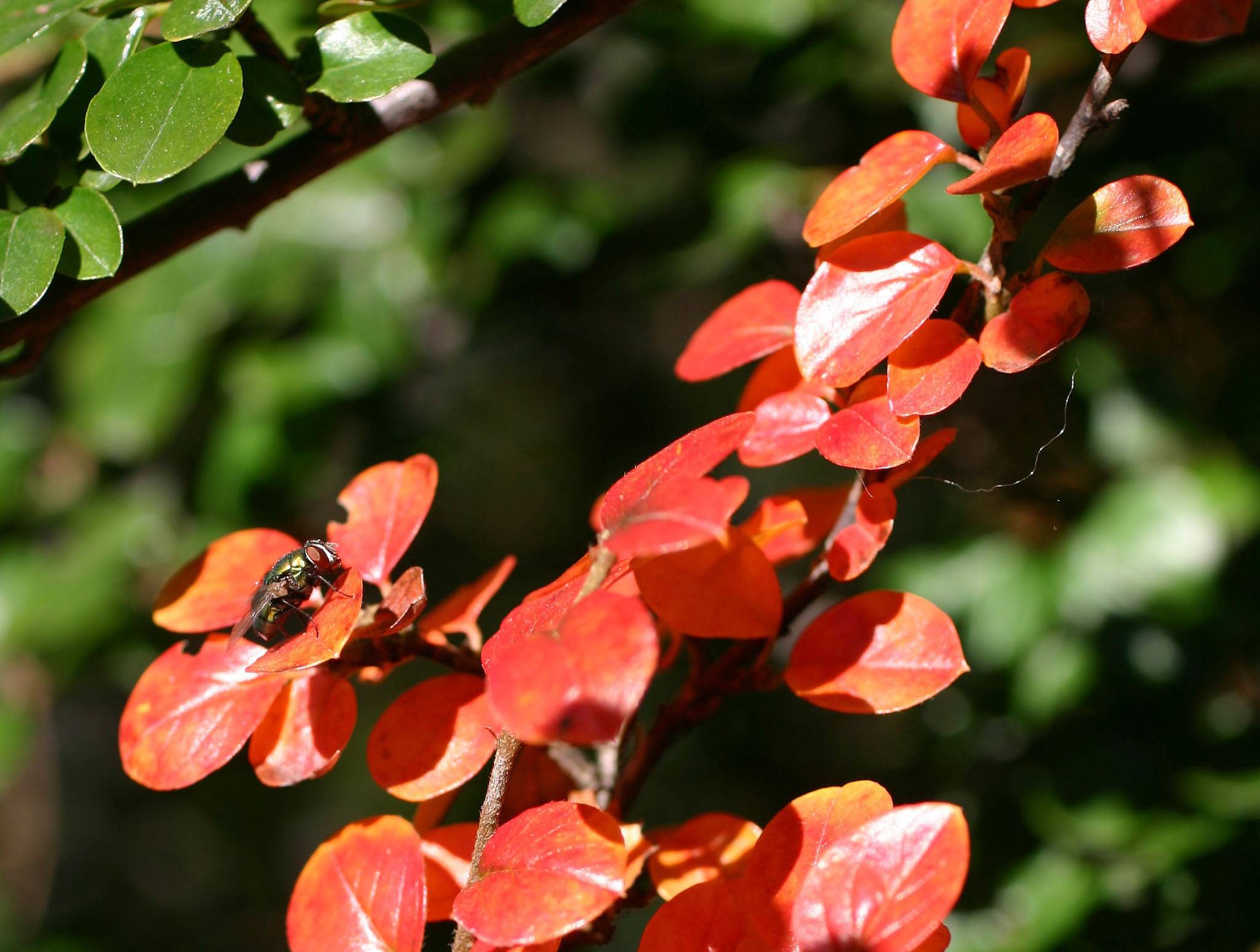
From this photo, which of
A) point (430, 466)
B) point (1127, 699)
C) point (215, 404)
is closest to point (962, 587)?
point (1127, 699)

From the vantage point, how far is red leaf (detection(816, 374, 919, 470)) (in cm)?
43

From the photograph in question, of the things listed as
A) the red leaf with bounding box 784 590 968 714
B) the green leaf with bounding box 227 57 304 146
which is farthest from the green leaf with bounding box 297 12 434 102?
the red leaf with bounding box 784 590 968 714

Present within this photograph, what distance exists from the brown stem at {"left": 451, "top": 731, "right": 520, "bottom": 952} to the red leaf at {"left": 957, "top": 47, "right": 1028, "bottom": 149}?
0.33 m

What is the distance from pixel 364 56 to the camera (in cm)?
50

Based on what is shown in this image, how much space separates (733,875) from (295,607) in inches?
9.8

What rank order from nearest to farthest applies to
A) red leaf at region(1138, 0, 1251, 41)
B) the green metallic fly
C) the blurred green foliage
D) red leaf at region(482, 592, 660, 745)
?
1. red leaf at region(482, 592, 660, 745)
2. red leaf at region(1138, 0, 1251, 41)
3. the green metallic fly
4. the blurred green foliage

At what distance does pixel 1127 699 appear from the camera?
0.99 metres

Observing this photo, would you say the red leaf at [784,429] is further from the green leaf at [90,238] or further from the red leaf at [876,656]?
the green leaf at [90,238]

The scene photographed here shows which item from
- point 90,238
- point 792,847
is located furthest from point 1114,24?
point 90,238

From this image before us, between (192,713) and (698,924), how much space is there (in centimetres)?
25

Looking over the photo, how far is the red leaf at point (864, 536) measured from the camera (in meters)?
0.47

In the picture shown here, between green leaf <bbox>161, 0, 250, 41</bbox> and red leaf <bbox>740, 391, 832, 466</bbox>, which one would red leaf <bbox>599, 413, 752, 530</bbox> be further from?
green leaf <bbox>161, 0, 250, 41</bbox>

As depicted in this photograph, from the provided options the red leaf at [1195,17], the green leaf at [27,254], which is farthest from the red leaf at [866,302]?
the green leaf at [27,254]

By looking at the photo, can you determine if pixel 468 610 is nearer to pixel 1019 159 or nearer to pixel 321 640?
pixel 321 640
